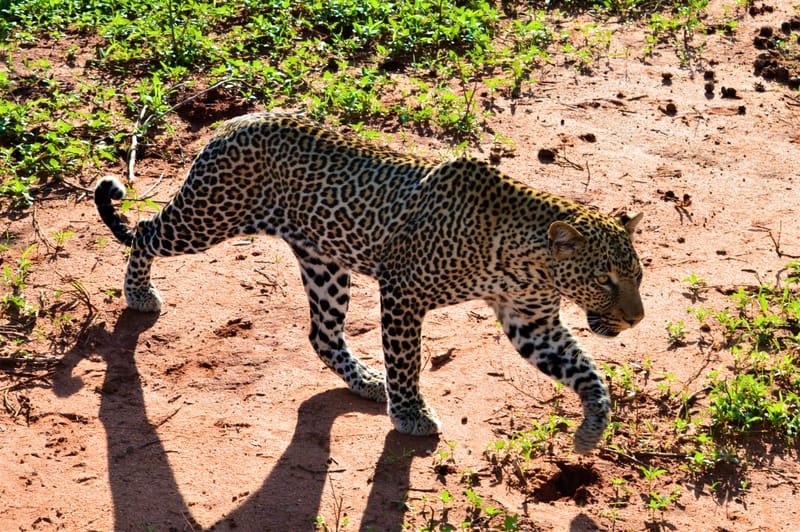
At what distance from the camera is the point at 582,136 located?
448 inches

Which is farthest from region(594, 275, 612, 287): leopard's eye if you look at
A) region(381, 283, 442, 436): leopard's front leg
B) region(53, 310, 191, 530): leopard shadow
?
region(53, 310, 191, 530): leopard shadow

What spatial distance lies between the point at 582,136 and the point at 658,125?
0.94 meters

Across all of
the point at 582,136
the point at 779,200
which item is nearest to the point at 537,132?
the point at 582,136

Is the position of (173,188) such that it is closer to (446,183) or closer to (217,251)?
(217,251)

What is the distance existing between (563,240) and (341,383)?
2409mm

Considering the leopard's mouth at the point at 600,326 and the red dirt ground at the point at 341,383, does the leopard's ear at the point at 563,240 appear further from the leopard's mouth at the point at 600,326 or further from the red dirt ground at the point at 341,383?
the red dirt ground at the point at 341,383

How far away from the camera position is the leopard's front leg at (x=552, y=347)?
715 centimetres

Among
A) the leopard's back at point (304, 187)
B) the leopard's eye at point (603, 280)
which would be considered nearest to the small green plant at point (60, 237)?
the leopard's back at point (304, 187)

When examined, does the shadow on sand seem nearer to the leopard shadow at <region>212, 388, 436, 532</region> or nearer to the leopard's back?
the leopard shadow at <region>212, 388, 436, 532</region>

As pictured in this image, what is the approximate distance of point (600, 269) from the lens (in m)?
6.81

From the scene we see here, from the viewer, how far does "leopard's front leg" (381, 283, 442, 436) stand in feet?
24.1

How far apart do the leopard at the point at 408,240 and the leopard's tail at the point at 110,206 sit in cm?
69

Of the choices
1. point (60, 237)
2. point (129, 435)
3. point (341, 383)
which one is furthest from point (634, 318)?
point (60, 237)

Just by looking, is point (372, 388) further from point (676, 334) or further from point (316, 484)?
point (676, 334)
